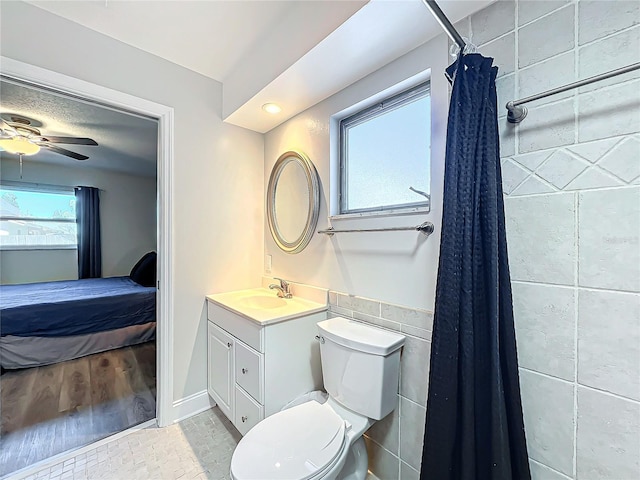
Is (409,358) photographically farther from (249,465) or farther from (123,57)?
(123,57)

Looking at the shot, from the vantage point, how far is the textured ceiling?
2.06 meters

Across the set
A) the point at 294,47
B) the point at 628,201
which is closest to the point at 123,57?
the point at 294,47

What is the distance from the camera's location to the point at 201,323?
77.3 inches

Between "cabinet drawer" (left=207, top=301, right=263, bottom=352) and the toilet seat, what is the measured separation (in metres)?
0.37

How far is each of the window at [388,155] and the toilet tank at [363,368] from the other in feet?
2.16

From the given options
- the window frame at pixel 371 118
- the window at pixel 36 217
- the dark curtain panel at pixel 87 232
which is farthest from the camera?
the dark curtain panel at pixel 87 232

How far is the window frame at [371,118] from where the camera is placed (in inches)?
52.5

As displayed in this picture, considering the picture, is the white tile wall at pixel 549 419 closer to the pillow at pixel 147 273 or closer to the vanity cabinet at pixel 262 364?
the vanity cabinet at pixel 262 364

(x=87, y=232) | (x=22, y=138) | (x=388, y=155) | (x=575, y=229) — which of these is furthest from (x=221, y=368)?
(x=87, y=232)

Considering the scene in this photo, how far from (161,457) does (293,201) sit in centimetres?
170

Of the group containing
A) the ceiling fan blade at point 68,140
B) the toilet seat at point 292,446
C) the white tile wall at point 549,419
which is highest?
the ceiling fan blade at point 68,140

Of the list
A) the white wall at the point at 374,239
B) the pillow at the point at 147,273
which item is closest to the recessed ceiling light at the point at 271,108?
the white wall at the point at 374,239

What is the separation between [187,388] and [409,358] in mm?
1547

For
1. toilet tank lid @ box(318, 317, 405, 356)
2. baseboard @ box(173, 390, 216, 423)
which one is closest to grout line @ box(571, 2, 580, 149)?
toilet tank lid @ box(318, 317, 405, 356)
